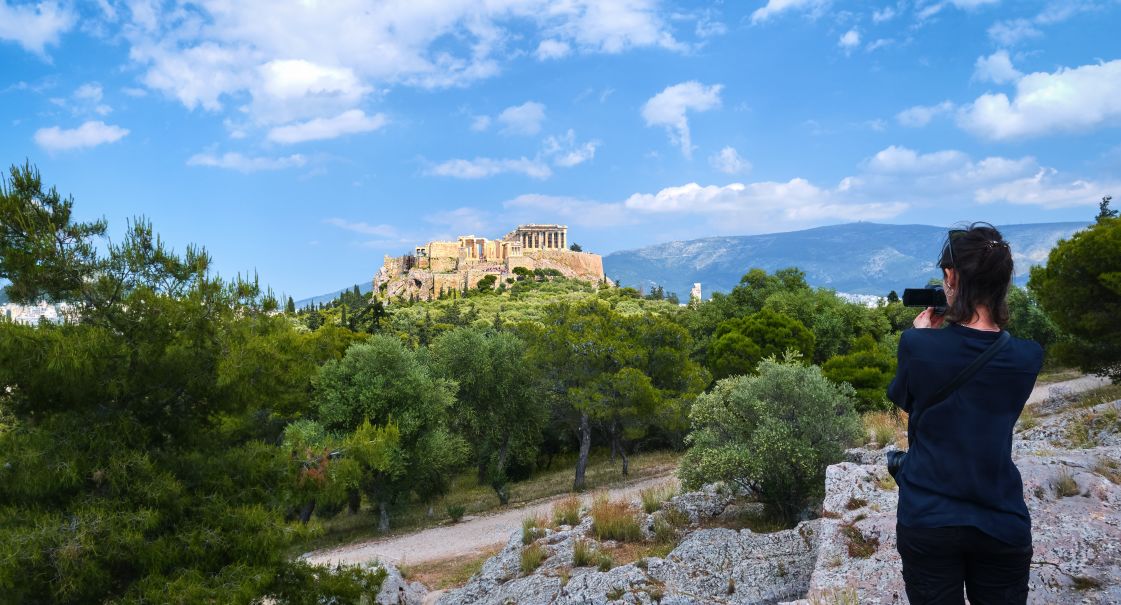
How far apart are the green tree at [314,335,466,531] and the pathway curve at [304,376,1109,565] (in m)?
2.21

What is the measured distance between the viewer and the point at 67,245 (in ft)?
27.5

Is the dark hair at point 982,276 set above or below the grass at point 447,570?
above

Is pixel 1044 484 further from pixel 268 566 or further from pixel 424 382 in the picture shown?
pixel 424 382

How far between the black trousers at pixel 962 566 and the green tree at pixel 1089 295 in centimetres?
1778

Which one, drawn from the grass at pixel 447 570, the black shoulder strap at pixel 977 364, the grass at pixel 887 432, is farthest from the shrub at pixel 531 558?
the black shoulder strap at pixel 977 364

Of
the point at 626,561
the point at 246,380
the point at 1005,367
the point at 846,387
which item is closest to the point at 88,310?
the point at 246,380

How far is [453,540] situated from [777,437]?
35.7ft

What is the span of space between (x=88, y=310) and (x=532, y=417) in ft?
71.4

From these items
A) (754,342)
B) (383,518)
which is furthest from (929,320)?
(754,342)

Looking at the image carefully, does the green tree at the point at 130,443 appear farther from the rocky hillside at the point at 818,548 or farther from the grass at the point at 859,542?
the grass at the point at 859,542

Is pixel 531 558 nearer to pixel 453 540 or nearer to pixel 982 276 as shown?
pixel 453 540

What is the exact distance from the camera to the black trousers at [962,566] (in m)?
2.81

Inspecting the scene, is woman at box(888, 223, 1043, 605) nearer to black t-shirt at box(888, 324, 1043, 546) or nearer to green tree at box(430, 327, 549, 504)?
black t-shirt at box(888, 324, 1043, 546)

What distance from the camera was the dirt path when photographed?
17.1 metres
